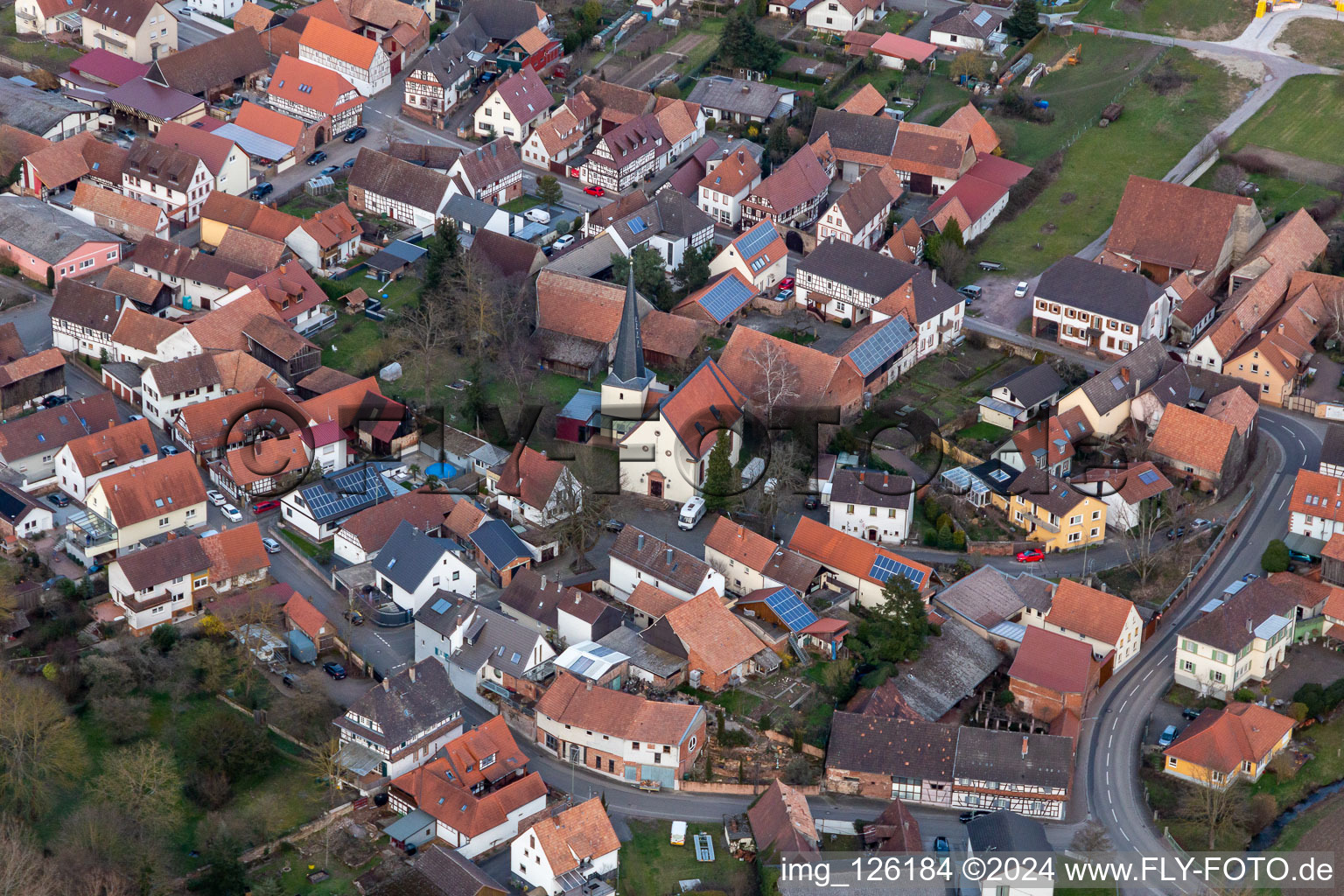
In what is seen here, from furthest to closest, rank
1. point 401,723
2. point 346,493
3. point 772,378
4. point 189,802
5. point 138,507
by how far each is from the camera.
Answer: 1. point 772,378
2. point 346,493
3. point 138,507
4. point 401,723
5. point 189,802

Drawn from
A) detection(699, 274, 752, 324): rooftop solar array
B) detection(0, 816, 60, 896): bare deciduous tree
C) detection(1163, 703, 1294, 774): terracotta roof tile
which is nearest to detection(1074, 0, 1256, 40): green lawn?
detection(699, 274, 752, 324): rooftop solar array

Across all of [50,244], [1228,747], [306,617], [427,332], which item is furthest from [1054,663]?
[50,244]

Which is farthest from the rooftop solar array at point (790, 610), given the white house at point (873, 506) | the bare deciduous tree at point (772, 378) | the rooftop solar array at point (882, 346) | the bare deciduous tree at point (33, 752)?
the bare deciduous tree at point (33, 752)

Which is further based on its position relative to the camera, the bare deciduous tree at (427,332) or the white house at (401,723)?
the bare deciduous tree at (427,332)

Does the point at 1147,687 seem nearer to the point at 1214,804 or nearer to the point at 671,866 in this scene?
the point at 1214,804

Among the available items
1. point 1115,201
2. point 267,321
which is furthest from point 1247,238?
point 267,321

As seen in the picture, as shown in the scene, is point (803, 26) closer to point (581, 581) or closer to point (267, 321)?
point (267, 321)

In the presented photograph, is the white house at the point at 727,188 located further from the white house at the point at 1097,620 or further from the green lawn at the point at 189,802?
the green lawn at the point at 189,802
